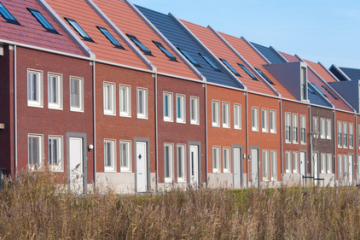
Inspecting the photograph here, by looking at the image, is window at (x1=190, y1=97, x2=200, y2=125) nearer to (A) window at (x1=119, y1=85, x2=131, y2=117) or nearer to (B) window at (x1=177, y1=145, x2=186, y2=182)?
(B) window at (x1=177, y1=145, x2=186, y2=182)

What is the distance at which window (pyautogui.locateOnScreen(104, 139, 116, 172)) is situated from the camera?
24587mm

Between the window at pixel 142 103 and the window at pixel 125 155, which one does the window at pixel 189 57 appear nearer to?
the window at pixel 142 103

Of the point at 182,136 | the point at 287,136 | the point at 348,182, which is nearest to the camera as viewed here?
the point at 348,182

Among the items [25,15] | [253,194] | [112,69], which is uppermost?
[25,15]

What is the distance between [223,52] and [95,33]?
13.7m

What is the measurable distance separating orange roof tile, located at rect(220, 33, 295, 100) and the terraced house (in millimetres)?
145

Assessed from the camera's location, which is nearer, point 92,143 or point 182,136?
point 92,143

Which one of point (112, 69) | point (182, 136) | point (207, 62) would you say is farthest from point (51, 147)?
point (207, 62)

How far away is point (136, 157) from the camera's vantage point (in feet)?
85.4

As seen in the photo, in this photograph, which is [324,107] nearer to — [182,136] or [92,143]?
[182,136]

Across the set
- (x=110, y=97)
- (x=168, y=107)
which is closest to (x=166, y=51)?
(x=168, y=107)

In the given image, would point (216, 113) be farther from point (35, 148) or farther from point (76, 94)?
point (35, 148)

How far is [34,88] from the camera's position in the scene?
21.3 m

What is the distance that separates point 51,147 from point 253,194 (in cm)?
1165
